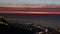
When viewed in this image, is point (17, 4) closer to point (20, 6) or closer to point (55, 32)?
point (20, 6)

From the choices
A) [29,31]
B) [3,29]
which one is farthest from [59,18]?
[3,29]

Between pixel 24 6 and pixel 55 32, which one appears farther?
pixel 55 32

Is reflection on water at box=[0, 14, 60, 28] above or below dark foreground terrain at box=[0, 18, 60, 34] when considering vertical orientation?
above

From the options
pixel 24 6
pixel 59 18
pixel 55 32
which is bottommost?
pixel 55 32

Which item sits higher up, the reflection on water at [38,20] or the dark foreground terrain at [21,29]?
the reflection on water at [38,20]

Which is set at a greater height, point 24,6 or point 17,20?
point 24,6

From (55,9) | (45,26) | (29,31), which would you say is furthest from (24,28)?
(55,9)

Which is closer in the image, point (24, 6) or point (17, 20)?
point (24, 6)

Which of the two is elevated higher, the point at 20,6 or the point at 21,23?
the point at 20,6

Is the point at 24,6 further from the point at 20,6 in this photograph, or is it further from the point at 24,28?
the point at 24,28
